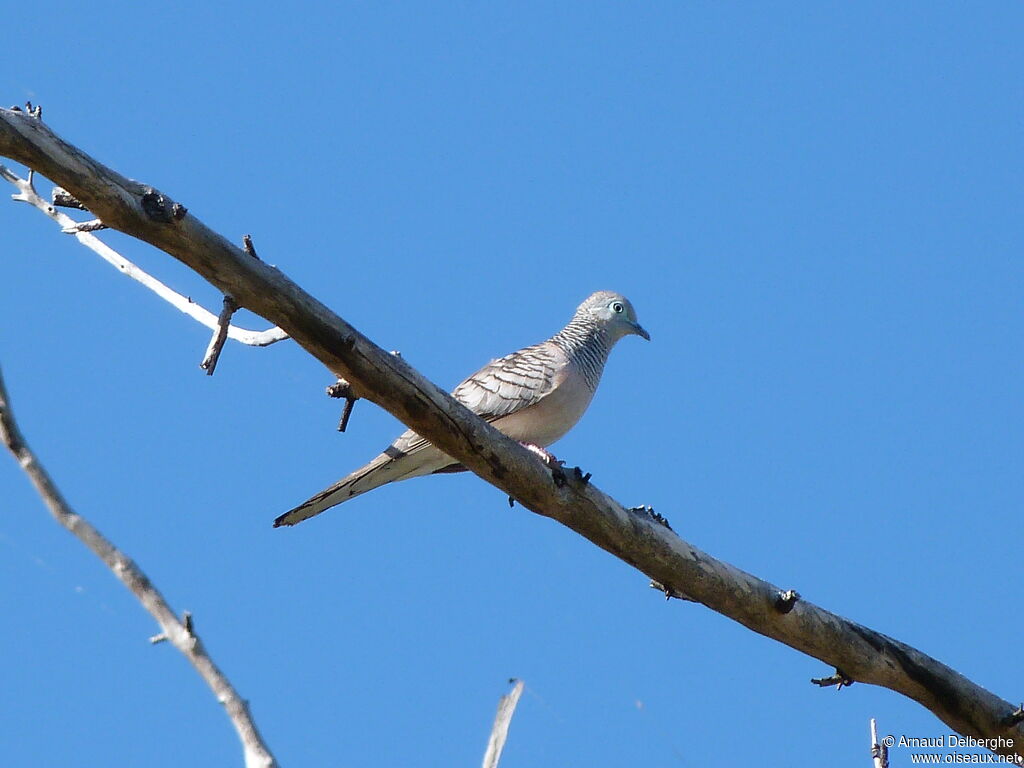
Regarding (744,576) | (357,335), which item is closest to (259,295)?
(357,335)

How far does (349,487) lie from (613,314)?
9.16 feet

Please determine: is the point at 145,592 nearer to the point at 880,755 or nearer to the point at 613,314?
the point at 880,755

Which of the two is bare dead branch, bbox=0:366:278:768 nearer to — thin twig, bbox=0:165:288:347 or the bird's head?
thin twig, bbox=0:165:288:347

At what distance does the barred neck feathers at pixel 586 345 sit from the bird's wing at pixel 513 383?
0.13m

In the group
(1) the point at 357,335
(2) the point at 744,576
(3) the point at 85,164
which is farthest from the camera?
(2) the point at 744,576

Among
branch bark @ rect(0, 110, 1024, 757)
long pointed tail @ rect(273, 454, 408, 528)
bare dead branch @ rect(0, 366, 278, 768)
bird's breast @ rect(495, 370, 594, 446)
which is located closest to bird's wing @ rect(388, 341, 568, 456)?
bird's breast @ rect(495, 370, 594, 446)

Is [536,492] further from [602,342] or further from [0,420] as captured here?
[602,342]

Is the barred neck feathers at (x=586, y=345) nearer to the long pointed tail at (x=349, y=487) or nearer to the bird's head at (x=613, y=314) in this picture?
the bird's head at (x=613, y=314)

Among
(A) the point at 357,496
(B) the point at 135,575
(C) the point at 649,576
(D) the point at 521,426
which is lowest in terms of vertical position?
(B) the point at 135,575

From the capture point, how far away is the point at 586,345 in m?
7.92

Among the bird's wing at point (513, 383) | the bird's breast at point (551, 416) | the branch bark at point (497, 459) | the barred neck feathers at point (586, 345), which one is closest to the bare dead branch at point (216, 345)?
the branch bark at point (497, 459)

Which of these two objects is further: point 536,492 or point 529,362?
point 529,362

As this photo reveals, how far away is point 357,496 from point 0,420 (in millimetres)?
4153

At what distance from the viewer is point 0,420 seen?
7.88 feet
